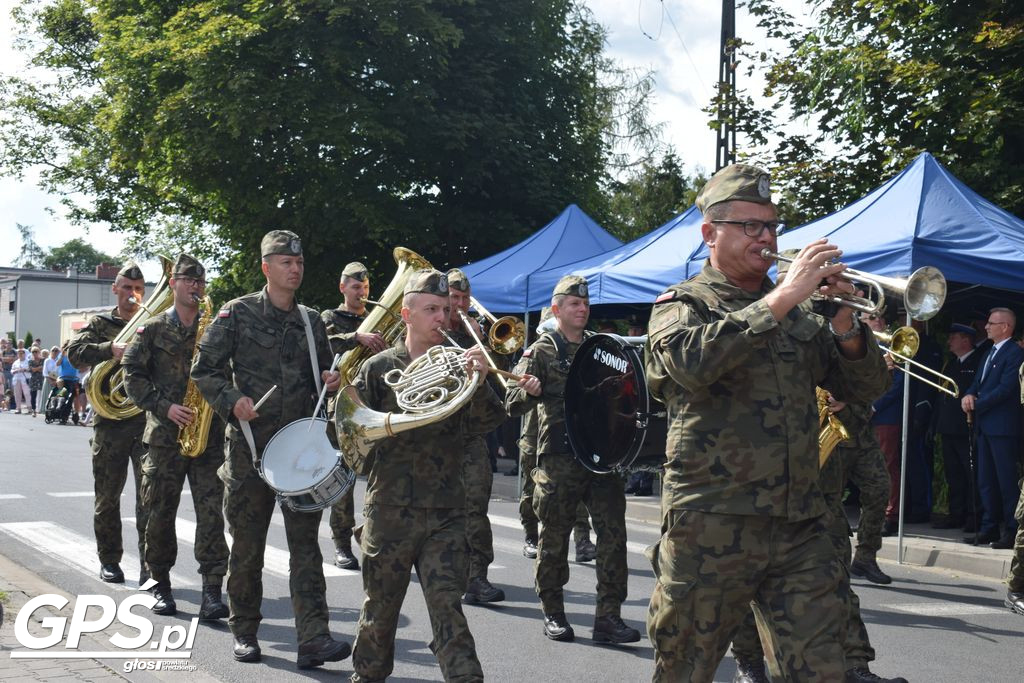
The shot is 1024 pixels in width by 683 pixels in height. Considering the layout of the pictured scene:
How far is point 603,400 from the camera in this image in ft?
22.4

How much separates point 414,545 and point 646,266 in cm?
801

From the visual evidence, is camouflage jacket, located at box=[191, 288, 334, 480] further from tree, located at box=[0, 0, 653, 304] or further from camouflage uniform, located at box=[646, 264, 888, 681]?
tree, located at box=[0, 0, 653, 304]

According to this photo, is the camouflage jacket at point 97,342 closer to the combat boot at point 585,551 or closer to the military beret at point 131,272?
the military beret at point 131,272

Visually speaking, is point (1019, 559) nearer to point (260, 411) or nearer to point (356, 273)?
point (260, 411)

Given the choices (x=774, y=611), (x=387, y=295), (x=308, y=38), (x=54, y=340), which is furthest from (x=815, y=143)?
(x=54, y=340)

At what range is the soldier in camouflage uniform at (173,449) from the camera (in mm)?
7215

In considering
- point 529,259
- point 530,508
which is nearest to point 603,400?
point 530,508

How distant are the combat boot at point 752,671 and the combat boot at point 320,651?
210 cm

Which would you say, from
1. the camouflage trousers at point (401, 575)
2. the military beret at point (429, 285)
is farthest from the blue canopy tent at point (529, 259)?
the camouflage trousers at point (401, 575)

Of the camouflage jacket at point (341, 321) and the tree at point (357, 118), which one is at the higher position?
the tree at point (357, 118)

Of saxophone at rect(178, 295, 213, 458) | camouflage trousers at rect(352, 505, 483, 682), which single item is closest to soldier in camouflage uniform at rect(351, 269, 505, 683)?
camouflage trousers at rect(352, 505, 483, 682)

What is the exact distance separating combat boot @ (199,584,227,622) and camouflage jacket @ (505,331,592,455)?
2.25 metres

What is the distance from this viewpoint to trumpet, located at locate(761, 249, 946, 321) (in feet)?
12.2

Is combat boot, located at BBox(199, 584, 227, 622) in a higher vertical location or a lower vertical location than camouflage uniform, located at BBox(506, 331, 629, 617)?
lower
